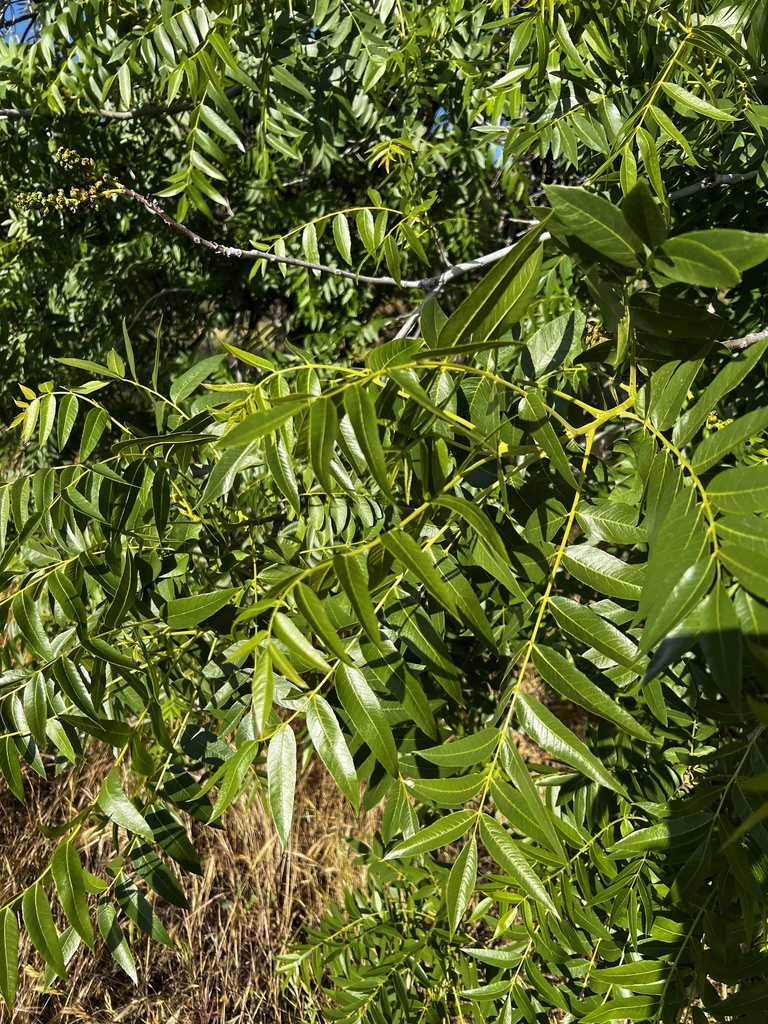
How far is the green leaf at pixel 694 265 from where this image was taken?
650 millimetres

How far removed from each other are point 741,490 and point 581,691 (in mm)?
231

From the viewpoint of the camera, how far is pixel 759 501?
593 mm

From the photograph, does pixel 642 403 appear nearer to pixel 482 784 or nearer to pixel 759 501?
pixel 759 501

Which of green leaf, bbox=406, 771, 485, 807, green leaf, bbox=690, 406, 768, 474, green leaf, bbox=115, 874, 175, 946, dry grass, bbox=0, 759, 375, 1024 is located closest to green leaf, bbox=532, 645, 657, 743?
green leaf, bbox=406, 771, 485, 807

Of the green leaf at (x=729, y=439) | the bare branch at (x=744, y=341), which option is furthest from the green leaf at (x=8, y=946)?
the bare branch at (x=744, y=341)

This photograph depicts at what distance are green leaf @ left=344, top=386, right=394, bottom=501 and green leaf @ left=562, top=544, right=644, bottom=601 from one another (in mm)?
276

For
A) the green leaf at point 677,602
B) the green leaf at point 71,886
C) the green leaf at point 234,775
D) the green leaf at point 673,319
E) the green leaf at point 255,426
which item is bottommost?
the green leaf at point 71,886

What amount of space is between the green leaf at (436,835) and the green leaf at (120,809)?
0.30 meters

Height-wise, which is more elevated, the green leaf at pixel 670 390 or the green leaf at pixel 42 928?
the green leaf at pixel 670 390

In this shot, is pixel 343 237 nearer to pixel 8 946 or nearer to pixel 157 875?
pixel 157 875

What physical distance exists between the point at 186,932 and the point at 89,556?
2.53 metres

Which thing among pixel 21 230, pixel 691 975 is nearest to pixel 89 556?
pixel 691 975

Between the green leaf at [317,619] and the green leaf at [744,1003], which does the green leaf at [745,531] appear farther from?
the green leaf at [744,1003]

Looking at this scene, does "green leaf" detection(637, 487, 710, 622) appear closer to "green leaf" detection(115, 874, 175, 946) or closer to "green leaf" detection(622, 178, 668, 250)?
"green leaf" detection(622, 178, 668, 250)
